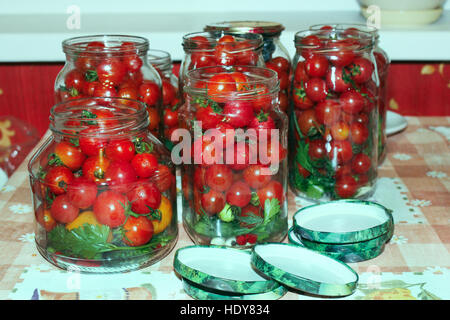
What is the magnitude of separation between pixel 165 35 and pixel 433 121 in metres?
0.71

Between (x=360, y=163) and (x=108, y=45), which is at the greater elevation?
(x=108, y=45)

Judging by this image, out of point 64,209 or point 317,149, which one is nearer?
point 64,209

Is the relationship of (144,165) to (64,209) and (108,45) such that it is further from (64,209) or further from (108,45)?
(108,45)

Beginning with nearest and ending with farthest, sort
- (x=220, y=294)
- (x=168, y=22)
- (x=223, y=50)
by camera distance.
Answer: (x=220, y=294) → (x=223, y=50) → (x=168, y=22)

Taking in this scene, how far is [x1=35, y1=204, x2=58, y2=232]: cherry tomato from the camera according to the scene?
830mm

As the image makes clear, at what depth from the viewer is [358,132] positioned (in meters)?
1.01

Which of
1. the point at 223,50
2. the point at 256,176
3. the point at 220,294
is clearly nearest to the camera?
the point at 220,294

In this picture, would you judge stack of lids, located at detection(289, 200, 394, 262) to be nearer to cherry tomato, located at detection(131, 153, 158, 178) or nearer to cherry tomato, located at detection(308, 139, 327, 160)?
cherry tomato, located at detection(308, 139, 327, 160)

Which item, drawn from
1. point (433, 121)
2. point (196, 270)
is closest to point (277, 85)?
point (196, 270)

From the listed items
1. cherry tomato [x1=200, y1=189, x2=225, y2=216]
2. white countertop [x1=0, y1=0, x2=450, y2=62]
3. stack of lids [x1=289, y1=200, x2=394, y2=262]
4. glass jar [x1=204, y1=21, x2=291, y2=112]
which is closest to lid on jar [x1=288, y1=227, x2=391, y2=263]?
stack of lids [x1=289, y1=200, x2=394, y2=262]

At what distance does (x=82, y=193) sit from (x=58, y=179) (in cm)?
4

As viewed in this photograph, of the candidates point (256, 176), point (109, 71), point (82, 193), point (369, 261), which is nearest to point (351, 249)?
point (369, 261)

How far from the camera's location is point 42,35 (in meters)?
1.61
